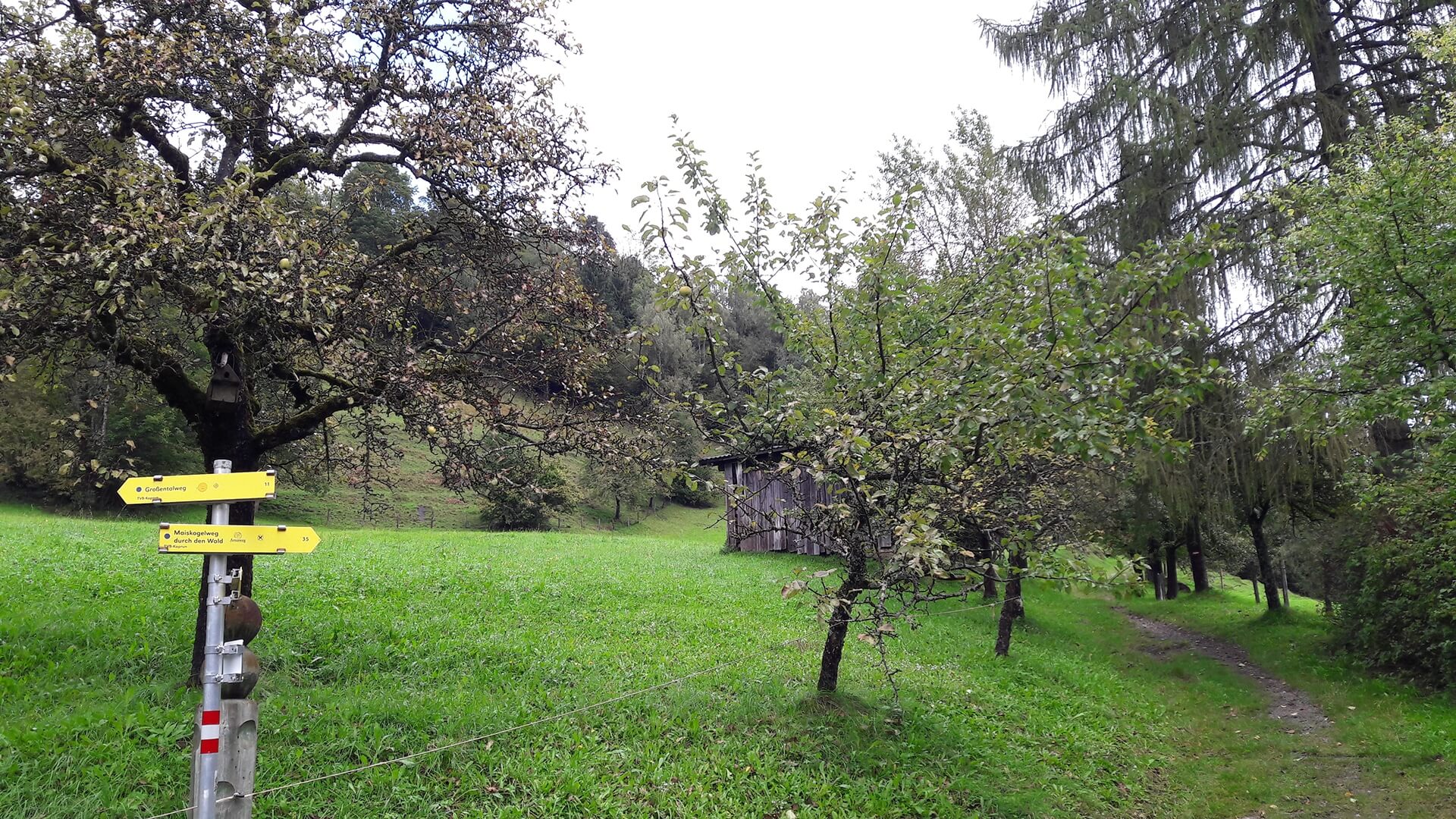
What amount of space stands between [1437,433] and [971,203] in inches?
488

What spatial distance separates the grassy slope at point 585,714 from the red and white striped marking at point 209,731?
5.52ft

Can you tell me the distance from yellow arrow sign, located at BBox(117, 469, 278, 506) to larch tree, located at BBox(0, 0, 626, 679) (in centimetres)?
179

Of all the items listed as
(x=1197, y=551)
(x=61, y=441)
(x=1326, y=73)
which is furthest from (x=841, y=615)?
(x=61, y=441)

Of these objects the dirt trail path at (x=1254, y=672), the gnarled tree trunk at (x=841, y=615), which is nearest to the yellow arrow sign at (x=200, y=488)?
the gnarled tree trunk at (x=841, y=615)

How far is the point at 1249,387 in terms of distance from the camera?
11664mm

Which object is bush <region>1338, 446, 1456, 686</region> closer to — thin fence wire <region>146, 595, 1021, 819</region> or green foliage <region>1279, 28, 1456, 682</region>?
green foliage <region>1279, 28, 1456, 682</region>

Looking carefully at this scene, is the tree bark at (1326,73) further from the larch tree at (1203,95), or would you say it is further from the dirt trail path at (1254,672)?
the dirt trail path at (1254,672)

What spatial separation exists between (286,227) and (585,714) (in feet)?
14.6

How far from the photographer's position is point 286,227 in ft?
19.3

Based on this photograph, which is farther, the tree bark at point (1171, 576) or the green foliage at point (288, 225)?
the tree bark at point (1171, 576)

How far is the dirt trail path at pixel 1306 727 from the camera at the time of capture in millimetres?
7105

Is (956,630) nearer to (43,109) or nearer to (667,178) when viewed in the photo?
(667,178)

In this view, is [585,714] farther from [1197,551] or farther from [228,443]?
[1197,551]

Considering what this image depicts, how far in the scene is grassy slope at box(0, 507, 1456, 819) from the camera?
5.07 metres
